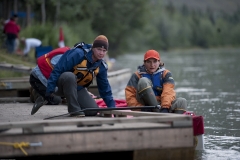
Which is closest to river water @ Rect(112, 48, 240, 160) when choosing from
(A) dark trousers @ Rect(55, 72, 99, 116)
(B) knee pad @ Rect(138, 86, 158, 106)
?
(B) knee pad @ Rect(138, 86, 158, 106)

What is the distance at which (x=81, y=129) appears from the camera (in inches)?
265

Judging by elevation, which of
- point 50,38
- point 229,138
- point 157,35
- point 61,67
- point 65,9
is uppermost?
point 157,35

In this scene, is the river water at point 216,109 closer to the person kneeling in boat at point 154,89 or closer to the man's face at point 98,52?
the person kneeling in boat at point 154,89

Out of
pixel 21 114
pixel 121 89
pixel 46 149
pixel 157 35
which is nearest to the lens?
pixel 46 149

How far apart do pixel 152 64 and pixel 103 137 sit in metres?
2.36

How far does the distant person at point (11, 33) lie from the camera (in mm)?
23750

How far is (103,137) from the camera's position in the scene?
673 centimetres

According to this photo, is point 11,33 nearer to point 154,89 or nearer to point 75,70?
point 154,89

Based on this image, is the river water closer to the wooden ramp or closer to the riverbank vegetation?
the wooden ramp

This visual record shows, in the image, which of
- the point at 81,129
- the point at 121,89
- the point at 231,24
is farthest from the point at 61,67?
the point at 231,24

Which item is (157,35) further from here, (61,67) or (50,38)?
(61,67)

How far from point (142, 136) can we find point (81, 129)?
0.65 metres

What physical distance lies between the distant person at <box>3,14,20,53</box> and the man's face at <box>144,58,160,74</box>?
1542 centimetres

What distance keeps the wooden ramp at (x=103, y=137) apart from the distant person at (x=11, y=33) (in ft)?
56.2
